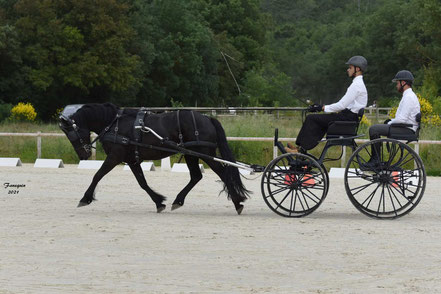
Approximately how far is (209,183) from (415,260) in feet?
26.0

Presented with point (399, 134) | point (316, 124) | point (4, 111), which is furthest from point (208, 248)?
point (4, 111)

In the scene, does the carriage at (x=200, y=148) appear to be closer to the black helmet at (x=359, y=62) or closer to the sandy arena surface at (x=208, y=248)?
the sandy arena surface at (x=208, y=248)

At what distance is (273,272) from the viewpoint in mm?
7371

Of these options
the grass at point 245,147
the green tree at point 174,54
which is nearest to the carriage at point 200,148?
the grass at point 245,147

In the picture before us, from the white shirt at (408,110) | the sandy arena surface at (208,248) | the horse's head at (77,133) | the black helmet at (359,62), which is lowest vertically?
the sandy arena surface at (208,248)

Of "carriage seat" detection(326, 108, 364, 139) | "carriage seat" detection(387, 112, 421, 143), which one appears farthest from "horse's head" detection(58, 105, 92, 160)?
"carriage seat" detection(387, 112, 421, 143)

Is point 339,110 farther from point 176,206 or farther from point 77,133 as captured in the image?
point 77,133

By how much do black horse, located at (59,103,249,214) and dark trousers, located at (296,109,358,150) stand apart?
97 cm

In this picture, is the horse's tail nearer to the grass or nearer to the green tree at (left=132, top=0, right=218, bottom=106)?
the grass

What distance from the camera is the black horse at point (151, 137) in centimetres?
1113

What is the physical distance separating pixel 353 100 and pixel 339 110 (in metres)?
0.20

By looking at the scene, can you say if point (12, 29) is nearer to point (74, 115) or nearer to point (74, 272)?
point (74, 115)

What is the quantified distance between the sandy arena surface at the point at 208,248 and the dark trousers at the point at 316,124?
3.05ft

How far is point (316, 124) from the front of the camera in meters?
10.7
